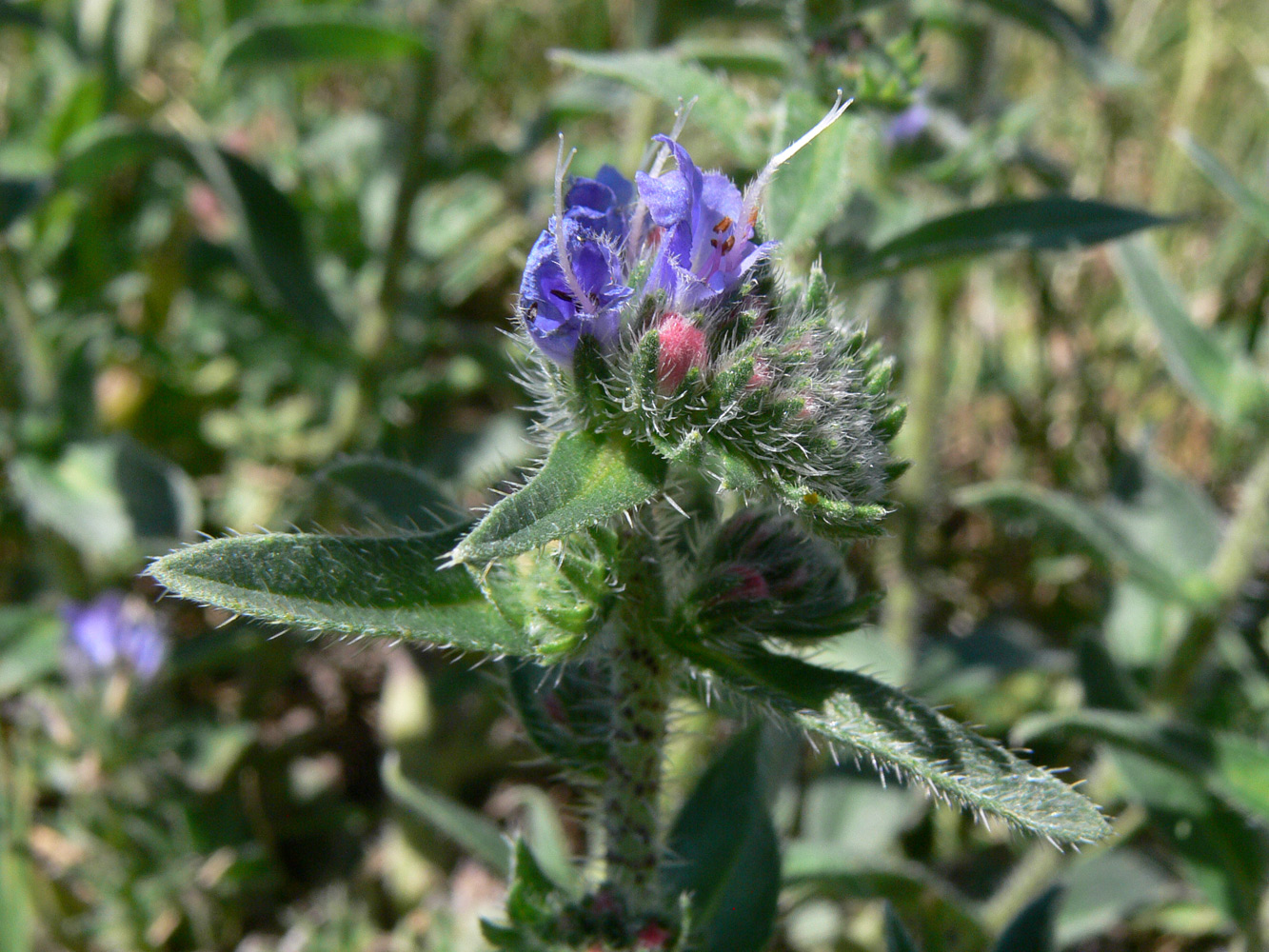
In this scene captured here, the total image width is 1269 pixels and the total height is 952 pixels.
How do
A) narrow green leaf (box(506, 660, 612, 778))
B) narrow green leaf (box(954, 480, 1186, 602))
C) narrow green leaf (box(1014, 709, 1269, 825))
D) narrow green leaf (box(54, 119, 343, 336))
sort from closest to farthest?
narrow green leaf (box(506, 660, 612, 778)) → narrow green leaf (box(1014, 709, 1269, 825)) → narrow green leaf (box(954, 480, 1186, 602)) → narrow green leaf (box(54, 119, 343, 336))

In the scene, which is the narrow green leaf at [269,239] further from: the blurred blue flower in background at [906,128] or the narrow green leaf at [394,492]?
the blurred blue flower in background at [906,128]

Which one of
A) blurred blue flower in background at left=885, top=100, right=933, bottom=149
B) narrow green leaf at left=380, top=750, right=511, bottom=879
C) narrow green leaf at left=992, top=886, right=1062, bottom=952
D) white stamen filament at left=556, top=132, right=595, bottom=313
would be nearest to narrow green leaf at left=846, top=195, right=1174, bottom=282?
blurred blue flower in background at left=885, top=100, right=933, bottom=149

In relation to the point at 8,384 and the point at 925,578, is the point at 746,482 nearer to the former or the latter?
the point at 925,578

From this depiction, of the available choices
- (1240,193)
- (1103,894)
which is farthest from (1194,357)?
(1103,894)

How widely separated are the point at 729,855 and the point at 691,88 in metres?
1.58

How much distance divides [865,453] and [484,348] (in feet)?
7.88

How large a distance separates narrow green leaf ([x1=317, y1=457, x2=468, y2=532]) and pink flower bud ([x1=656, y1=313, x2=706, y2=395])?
0.65 meters

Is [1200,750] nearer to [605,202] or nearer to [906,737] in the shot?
[906,737]

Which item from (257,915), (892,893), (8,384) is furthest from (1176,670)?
(8,384)

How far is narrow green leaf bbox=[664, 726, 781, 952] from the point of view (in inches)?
86.6

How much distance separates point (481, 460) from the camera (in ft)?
12.1

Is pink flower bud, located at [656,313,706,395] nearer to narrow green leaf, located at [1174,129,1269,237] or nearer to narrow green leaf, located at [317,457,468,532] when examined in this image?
narrow green leaf, located at [317,457,468,532]

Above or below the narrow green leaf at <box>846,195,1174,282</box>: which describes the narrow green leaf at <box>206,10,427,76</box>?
above

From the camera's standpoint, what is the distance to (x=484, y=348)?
381cm
